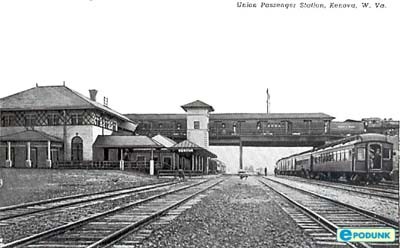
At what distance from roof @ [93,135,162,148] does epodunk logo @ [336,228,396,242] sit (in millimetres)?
15518

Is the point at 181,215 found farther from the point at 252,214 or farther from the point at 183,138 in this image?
the point at 183,138

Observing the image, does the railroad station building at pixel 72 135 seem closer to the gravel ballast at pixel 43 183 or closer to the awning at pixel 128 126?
the awning at pixel 128 126

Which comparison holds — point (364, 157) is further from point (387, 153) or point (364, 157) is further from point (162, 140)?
point (162, 140)

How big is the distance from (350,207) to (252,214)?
1.76 meters

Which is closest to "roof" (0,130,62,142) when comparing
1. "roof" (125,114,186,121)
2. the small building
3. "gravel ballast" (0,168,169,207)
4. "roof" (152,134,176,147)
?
"gravel ballast" (0,168,169,207)

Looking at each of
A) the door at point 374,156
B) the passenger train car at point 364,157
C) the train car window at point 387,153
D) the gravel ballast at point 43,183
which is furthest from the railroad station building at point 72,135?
the train car window at point 387,153

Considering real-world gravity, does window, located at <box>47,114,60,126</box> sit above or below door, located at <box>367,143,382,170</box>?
above

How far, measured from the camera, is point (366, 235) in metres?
3.85

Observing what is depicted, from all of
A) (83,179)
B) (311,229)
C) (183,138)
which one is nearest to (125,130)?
(183,138)

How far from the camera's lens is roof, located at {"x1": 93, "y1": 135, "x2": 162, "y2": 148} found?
20319 millimetres

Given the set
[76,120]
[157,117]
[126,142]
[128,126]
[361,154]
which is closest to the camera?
[361,154]

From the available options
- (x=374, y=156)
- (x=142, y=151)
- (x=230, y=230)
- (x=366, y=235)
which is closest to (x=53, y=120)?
(x=374, y=156)

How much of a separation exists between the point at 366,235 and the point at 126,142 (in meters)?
20.4

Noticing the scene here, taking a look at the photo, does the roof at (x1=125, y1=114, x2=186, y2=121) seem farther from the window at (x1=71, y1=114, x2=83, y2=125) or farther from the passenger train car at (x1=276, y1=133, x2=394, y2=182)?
the passenger train car at (x1=276, y1=133, x2=394, y2=182)
